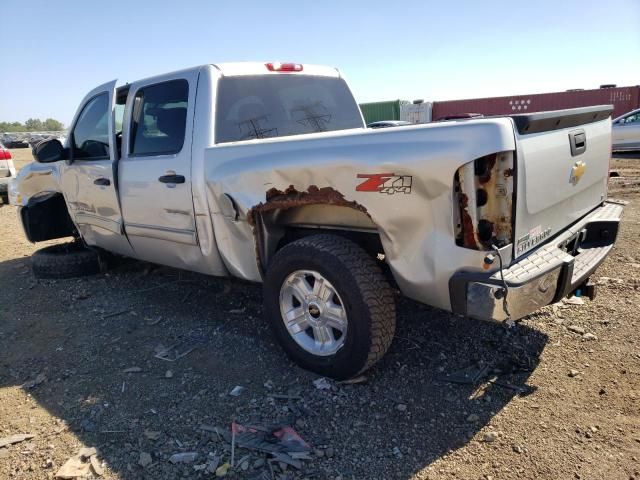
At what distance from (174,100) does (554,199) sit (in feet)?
9.30

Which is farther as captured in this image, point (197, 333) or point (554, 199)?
point (197, 333)

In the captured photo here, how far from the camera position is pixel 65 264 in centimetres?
543

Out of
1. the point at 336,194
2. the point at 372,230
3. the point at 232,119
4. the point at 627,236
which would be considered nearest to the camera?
the point at 336,194

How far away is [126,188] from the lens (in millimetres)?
4262

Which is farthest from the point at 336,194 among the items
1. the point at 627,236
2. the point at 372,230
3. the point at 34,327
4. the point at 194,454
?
the point at 627,236

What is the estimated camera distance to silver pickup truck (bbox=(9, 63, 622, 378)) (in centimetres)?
242

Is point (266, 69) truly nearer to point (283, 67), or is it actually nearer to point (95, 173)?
point (283, 67)

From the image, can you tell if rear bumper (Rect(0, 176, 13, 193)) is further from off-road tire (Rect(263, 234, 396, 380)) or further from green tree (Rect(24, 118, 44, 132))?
green tree (Rect(24, 118, 44, 132))

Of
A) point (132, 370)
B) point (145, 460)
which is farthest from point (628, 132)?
point (145, 460)

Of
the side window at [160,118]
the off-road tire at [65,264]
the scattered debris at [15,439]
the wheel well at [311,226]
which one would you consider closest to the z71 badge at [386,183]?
the wheel well at [311,226]

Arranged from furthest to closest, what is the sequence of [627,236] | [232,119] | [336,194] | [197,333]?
[627,236]
[197,333]
[232,119]
[336,194]

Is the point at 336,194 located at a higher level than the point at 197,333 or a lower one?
higher

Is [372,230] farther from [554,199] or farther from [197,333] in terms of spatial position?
[197,333]

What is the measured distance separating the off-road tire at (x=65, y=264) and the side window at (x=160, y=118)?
186 cm
